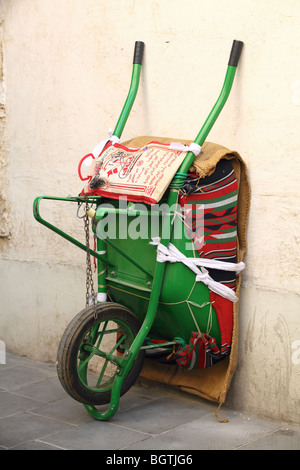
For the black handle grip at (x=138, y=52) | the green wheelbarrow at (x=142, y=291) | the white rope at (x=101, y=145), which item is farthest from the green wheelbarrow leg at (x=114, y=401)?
the black handle grip at (x=138, y=52)

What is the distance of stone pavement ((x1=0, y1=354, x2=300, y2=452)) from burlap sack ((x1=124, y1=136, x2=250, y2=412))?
0.12 m

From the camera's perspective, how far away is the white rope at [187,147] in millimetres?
3715

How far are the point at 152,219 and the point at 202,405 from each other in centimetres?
118

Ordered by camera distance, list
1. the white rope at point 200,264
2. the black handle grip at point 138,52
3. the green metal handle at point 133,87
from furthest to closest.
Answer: the black handle grip at point 138,52
the green metal handle at point 133,87
the white rope at point 200,264

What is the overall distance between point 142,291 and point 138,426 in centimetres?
74

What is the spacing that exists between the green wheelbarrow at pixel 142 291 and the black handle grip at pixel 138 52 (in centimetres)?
68

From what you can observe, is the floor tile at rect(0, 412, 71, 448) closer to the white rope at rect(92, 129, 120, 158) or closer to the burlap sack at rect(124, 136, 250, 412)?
the burlap sack at rect(124, 136, 250, 412)

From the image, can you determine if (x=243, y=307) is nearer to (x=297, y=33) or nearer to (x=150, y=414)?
(x=150, y=414)

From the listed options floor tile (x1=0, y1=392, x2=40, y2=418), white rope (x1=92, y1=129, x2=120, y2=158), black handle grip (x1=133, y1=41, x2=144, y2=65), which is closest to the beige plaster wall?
black handle grip (x1=133, y1=41, x2=144, y2=65)

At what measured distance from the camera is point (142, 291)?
13.0 ft

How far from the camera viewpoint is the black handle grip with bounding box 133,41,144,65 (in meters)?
4.38

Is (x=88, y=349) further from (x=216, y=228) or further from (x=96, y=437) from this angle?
(x=216, y=228)

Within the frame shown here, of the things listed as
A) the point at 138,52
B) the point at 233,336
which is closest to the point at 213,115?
the point at 138,52

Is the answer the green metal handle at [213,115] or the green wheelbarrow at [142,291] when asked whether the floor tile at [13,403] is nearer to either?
the green wheelbarrow at [142,291]
